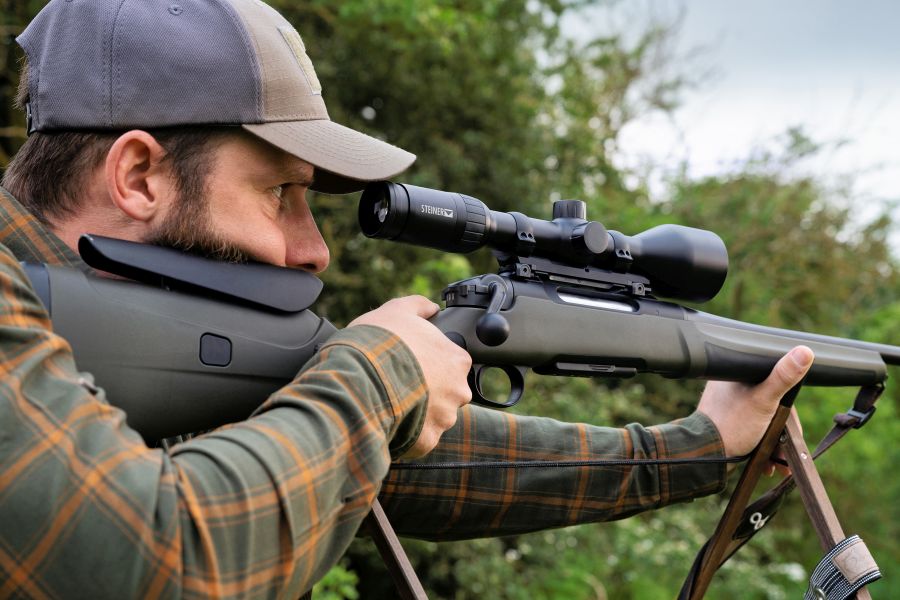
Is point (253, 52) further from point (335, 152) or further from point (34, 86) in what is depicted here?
point (34, 86)

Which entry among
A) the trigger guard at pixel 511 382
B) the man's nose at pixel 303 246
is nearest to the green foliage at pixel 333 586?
the trigger guard at pixel 511 382

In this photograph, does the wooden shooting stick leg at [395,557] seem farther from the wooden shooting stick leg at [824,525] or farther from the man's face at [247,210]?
the wooden shooting stick leg at [824,525]

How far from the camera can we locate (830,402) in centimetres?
654

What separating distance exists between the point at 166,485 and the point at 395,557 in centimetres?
73

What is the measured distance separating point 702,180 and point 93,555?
7744mm

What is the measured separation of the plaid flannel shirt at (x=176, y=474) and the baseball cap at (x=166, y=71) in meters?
0.23

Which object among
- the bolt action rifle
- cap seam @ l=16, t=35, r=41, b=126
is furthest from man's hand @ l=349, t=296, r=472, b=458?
cap seam @ l=16, t=35, r=41, b=126

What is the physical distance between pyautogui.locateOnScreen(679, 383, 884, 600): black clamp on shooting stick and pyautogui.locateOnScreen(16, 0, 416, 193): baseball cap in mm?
1297

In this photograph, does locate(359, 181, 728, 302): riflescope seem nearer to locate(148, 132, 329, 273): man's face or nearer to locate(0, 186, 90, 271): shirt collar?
locate(148, 132, 329, 273): man's face

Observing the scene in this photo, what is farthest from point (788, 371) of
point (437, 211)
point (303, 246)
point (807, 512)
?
point (303, 246)

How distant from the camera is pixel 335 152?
1.74 meters

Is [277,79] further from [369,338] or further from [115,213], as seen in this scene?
[369,338]

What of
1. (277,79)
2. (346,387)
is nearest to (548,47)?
(277,79)

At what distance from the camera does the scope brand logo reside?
5.98 feet
